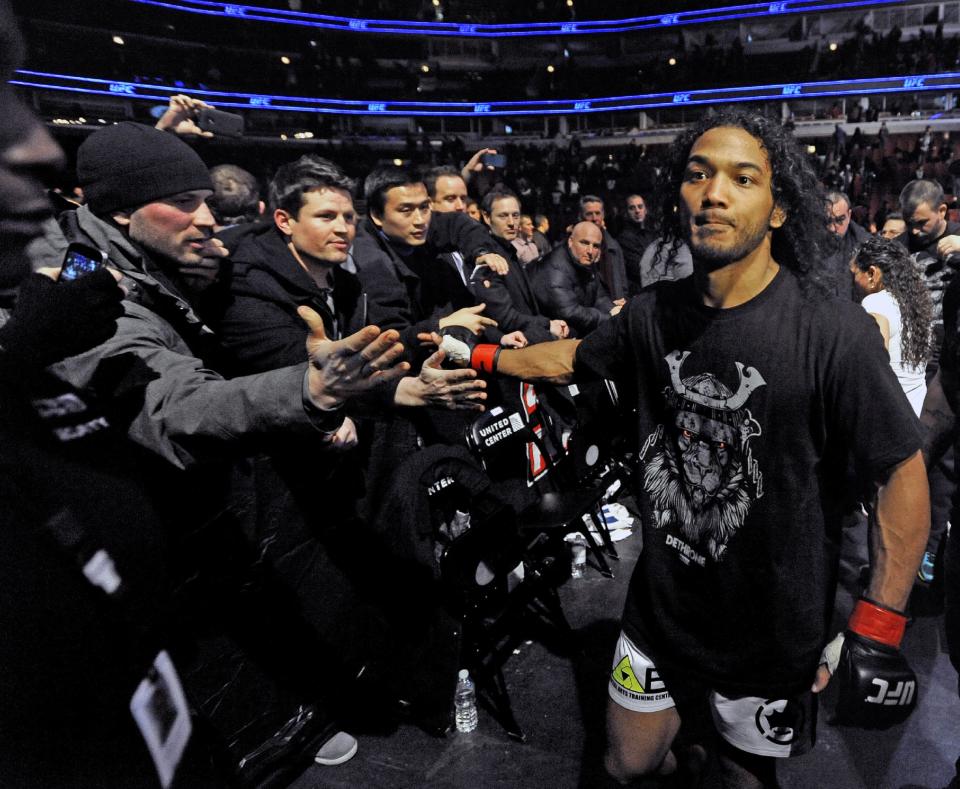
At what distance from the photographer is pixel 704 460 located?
75.7 inches

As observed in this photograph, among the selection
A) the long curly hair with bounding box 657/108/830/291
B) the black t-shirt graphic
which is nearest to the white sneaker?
the black t-shirt graphic

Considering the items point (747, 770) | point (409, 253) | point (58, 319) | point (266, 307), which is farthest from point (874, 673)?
point (409, 253)

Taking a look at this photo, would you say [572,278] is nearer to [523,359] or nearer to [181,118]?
[523,359]

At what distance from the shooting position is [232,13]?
29828 mm

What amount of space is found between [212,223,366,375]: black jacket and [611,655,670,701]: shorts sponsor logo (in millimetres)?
1738

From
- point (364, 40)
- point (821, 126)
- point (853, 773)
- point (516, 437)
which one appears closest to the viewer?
point (853, 773)

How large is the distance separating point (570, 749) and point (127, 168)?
3.01 meters

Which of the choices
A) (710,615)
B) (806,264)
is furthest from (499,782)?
(806,264)

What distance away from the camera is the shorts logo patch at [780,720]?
6.04 feet

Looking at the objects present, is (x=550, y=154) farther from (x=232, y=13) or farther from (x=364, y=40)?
(x=232, y=13)

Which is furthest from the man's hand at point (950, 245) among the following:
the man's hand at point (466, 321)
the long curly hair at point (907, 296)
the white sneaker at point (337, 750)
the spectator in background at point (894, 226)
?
the white sneaker at point (337, 750)

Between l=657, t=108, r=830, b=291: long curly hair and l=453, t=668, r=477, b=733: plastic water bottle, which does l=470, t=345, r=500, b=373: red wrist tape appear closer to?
l=657, t=108, r=830, b=291: long curly hair

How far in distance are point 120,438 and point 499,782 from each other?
7.92 feet

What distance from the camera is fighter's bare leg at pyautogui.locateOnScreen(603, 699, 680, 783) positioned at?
6.73 feet
